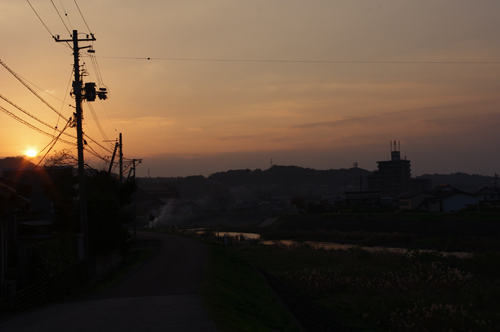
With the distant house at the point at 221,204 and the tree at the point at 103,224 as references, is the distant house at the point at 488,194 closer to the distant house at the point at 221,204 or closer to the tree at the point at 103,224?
the tree at the point at 103,224

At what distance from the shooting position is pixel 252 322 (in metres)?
11.8

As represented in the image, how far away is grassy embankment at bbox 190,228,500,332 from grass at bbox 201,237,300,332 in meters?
0.08

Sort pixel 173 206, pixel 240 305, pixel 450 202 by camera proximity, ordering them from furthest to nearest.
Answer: pixel 173 206 < pixel 450 202 < pixel 240 305

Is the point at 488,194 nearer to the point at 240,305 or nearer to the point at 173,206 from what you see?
the point at 173,206

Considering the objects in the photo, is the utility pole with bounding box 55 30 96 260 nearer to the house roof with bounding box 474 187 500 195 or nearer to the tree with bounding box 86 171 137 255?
the tree with bounding box 86 171 137 255

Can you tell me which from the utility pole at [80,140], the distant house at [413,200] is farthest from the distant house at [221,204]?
the utility pole at [80,140]

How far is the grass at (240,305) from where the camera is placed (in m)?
11.2

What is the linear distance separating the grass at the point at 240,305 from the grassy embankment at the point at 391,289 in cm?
8

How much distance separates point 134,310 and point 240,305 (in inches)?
138

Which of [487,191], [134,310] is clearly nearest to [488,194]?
[487,191]

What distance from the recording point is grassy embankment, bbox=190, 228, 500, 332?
1609cm

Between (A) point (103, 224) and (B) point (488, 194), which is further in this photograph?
(B) point (488, 194)

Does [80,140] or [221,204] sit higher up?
[80,140]

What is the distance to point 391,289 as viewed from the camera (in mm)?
22234
